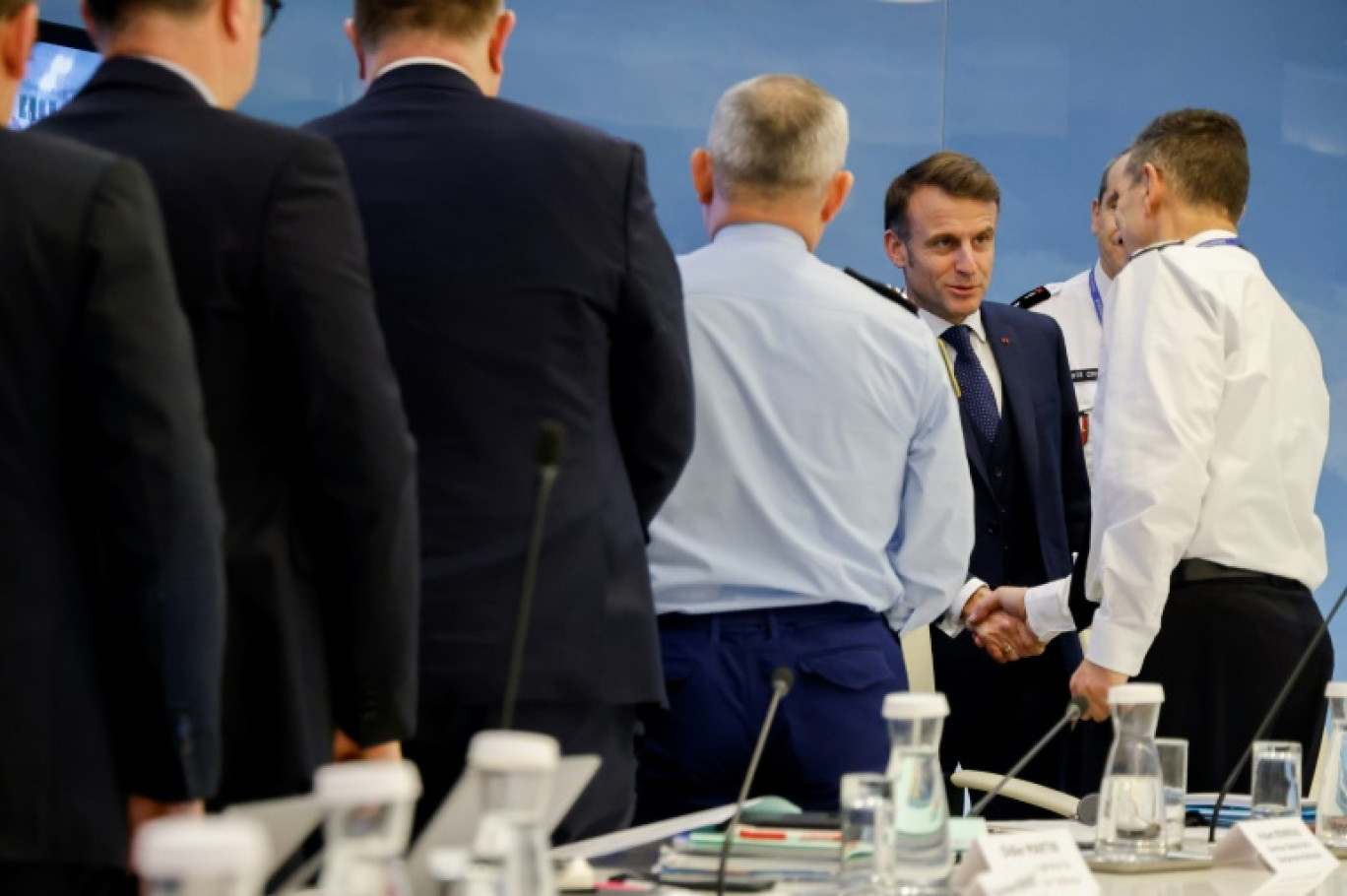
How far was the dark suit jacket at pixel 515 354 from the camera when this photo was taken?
227 centimetres

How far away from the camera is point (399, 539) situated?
6.36 ft

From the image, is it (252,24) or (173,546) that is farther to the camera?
(252,24)

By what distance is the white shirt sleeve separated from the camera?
3.16 metres

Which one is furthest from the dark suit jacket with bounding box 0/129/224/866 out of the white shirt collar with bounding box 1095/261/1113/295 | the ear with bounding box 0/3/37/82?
the white shirt collar with bounding box 1095/261/1113/295

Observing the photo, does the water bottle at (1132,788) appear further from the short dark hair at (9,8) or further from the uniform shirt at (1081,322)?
the uniform shirt at (1081,322)

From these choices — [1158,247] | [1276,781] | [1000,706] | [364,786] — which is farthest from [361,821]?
[1000,706]

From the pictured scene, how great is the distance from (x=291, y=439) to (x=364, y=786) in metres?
0.98

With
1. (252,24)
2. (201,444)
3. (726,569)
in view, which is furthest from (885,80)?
(201,444)

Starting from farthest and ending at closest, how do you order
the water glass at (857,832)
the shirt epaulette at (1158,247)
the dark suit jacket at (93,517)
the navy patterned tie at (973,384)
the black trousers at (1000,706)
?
the navy patterned tie at (973,384), the black trousers at (1000,706), the shirt epaulette at (1158,247), the water glass at (857,832), the dark suit jacket at (93,517)

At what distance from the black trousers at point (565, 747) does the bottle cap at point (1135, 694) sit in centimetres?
57

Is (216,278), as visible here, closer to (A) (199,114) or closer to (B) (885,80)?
(A) (199,114)

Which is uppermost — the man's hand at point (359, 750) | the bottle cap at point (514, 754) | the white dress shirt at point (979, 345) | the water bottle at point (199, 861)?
the white dress shirt at point (979, 345)

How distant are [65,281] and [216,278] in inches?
11.2

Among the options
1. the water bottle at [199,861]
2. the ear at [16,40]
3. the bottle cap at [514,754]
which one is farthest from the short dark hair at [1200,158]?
the water bottle at [199,861]
